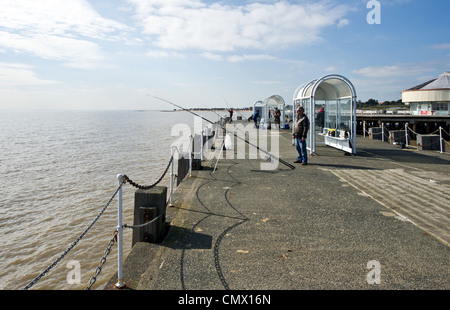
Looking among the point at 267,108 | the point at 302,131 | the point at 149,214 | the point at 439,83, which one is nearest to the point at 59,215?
the point at 149,214

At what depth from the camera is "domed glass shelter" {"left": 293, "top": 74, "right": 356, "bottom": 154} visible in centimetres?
1362

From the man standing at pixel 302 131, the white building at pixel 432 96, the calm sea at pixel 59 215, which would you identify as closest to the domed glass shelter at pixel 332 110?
the man standing at pixel 302 131

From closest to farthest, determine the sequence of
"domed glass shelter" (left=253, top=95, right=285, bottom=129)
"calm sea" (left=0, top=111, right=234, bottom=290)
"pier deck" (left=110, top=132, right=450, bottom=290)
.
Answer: "pier deck" (left=110, top=132, right=450, bottom=290) < "calm sea" (left=0, top=111, right=234, bottom=290) < "domed glass shelter" (left=253, top=95, right=285, bottom=129)

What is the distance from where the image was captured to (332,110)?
1602cm

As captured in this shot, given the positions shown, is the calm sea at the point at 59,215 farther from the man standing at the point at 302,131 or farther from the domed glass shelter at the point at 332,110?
the domed glass shelter at the point at 332,110

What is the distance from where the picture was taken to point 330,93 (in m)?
15.9

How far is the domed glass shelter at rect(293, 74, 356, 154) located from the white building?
34.7 m

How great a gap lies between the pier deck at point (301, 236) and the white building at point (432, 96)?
136ft

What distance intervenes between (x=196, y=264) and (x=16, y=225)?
728 centimetres

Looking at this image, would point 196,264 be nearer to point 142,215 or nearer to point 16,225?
point 142,215

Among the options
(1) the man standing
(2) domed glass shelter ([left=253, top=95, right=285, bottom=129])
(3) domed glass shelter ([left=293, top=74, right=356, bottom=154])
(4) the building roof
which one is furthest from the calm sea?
(4) the building roof

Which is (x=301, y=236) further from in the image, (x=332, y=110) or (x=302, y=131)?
(x=332, y=110)

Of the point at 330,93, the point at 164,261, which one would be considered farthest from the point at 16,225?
the point at 330,93

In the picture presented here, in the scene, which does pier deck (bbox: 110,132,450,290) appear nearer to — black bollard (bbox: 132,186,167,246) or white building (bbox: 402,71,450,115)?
black bollard (bbox: 132,186,167,246)
